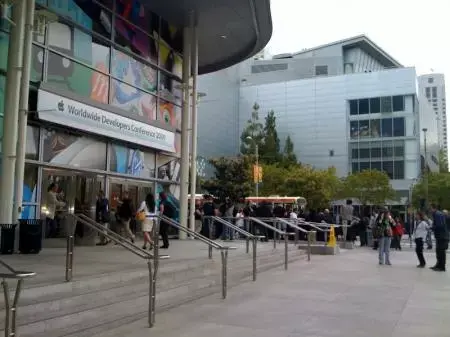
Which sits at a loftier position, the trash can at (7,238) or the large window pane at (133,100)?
the large window pane at (133,100)

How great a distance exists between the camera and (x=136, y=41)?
17.2m

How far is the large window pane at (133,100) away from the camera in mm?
15977

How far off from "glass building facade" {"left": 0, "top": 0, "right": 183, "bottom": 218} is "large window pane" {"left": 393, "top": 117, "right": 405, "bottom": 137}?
5609 cm

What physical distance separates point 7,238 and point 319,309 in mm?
6425

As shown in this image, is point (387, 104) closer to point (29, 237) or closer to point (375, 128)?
point (375, 128)

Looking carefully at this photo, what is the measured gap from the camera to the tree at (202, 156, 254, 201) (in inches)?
1640

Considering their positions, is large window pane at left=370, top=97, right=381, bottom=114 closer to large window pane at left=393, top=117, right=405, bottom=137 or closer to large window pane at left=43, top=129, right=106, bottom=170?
large window pane at left=393, top=117, right=405, bottom=137

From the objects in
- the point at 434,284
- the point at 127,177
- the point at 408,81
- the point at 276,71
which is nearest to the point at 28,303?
the point at 434,284

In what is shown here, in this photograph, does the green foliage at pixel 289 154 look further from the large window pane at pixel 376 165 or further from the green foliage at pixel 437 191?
the green foliage at pixel 437 191

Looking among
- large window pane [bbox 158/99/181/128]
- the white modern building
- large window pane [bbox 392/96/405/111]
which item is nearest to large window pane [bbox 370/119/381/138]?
the white modern building

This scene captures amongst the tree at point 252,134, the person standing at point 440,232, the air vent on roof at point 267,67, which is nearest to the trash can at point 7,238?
the person standing at point 440,232

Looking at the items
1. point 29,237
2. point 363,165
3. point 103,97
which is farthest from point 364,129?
point 29,237

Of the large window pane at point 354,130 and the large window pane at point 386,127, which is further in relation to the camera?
the large window pane at point 354,130

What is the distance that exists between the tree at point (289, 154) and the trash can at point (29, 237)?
57.2 metres
